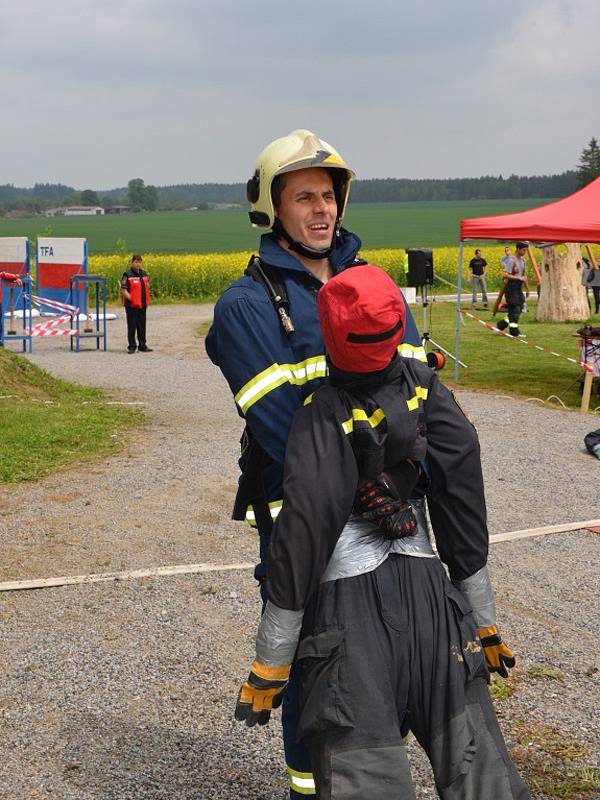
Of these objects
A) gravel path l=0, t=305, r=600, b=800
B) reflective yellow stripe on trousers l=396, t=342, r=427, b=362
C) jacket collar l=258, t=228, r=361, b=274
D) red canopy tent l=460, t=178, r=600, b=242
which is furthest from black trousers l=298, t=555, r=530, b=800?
red canopy tent l=460, t=178, r=600, b=242

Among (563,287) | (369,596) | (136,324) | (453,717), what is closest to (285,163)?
(369,596)

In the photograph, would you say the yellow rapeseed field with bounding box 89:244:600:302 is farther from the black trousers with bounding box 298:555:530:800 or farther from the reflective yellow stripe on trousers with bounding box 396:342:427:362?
the black trousers with bounding box 298:555:530:800

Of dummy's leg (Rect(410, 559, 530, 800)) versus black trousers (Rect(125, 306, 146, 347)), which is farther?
black trousers (Rect(125, 306, 146, 347))

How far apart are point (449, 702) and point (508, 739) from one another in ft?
5.54

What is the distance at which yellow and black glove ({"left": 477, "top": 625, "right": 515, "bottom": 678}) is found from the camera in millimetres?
2771

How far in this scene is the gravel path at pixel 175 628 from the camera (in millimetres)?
3809

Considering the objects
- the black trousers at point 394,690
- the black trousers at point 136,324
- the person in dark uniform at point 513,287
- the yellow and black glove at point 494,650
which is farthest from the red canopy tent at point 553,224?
the black trousers at point 394,690

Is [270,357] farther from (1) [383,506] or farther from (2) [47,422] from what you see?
(2) [47,422]

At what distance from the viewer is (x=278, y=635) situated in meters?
2.44

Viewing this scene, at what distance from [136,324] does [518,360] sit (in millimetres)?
6578

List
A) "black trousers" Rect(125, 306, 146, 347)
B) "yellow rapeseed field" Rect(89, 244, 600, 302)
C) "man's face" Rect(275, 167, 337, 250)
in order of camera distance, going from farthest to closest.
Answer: "yellow rapeseed field" Rect(89, 244, 600, 302), "black trousers" Rect(125, 306, 146, 347), "man's face" Rect(275, 167, 337, 250)

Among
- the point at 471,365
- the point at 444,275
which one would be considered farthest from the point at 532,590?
the point at 444,275

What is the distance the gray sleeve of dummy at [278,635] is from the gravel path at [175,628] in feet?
4.36

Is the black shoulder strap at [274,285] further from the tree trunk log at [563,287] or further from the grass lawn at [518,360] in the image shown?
the tree trunk log at [563,287]
